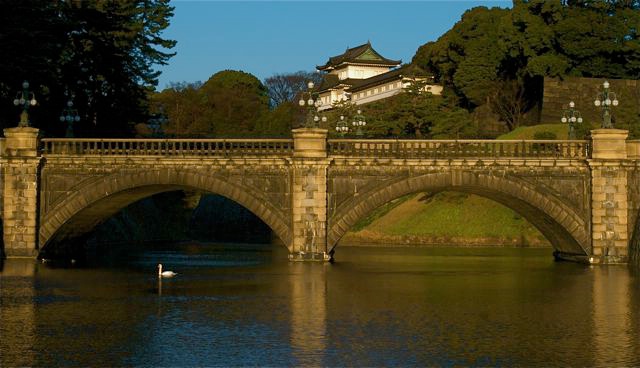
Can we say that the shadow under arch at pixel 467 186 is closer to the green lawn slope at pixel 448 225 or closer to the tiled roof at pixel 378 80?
the green lawn slope at pixel 448 225

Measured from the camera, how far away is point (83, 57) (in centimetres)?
7806

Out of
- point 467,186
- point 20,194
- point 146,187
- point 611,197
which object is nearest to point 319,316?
point 467,186

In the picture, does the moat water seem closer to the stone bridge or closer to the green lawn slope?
the stone bridge

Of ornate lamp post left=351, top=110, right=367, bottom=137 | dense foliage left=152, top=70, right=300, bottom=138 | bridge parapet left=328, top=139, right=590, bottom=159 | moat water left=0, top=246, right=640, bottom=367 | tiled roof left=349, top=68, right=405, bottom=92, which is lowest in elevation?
moat water left=0, top=246, right=640, bottom=367

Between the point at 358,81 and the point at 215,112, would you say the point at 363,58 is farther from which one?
the point at 215,112

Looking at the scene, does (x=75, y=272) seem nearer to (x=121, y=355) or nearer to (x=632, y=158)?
(x=121, y=355)

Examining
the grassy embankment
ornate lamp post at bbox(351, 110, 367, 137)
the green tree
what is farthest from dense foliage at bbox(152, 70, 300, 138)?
ornate lamp post at bbox(351, 110, 367, 137)

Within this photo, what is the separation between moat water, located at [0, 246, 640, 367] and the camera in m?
24.5

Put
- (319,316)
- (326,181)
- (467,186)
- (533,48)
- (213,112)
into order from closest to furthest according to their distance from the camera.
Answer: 1. (319,316)
2. (326,181)
3. (467,186)
4. (533,48)
5. (213,112)

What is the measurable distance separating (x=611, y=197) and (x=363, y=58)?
110 m

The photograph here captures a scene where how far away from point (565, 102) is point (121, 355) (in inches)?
2784

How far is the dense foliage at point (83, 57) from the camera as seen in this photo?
63281 mm

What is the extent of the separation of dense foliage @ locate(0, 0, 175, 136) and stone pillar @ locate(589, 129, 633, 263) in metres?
31.3

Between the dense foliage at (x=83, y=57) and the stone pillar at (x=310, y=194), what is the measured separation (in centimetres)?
1742
